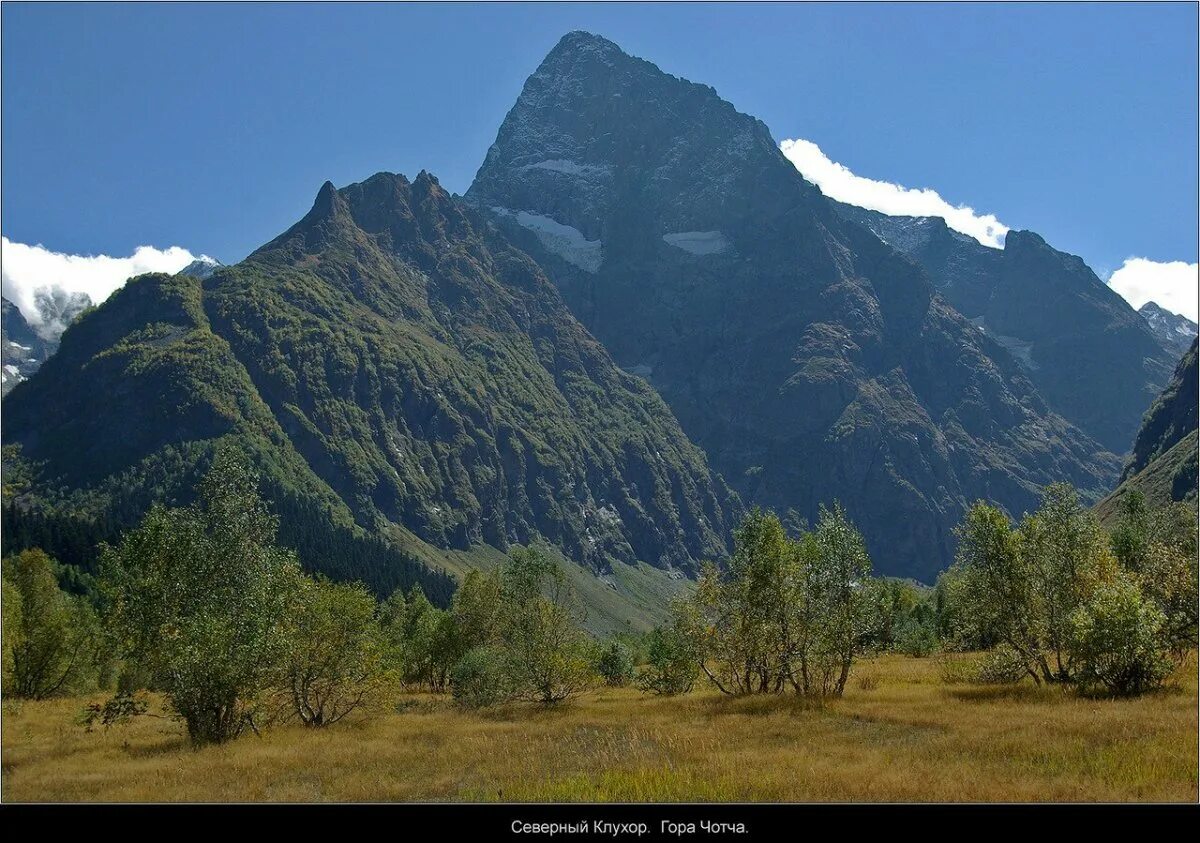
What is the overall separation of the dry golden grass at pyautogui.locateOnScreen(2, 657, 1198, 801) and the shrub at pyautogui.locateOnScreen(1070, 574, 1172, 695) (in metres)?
1.47

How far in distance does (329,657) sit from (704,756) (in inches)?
1085

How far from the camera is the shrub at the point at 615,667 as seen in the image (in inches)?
3055

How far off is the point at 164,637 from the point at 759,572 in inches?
1336

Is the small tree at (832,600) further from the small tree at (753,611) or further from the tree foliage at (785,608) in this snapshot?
the small tree at (753,611)

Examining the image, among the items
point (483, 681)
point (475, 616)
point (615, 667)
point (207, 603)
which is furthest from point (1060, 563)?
point (475, 616)

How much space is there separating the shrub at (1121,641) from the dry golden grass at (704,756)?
57.8 inches

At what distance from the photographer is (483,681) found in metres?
55.4

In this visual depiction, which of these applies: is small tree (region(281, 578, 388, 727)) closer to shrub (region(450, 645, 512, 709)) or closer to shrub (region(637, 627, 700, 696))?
shrub (region(450, 645, 512, 709))

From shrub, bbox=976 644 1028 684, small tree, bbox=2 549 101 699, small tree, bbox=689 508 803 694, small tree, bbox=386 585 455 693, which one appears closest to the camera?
shrub, bbox=976 644 1028 684

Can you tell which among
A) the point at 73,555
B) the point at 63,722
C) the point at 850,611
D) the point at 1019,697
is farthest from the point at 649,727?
the point at 73,555

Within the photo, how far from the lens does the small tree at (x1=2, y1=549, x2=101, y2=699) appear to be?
64625 millimetres

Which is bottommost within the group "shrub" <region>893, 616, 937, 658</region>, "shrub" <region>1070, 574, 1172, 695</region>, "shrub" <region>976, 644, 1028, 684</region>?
"shrub" <region>893, 616, 937, 658</region>

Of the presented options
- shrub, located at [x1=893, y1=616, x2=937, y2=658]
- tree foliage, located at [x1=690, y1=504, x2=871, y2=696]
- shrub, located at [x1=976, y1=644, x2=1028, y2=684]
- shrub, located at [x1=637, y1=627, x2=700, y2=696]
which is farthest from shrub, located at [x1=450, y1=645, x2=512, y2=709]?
shrub, located at [x1=893, y1=616, x2=937, y2=658]
